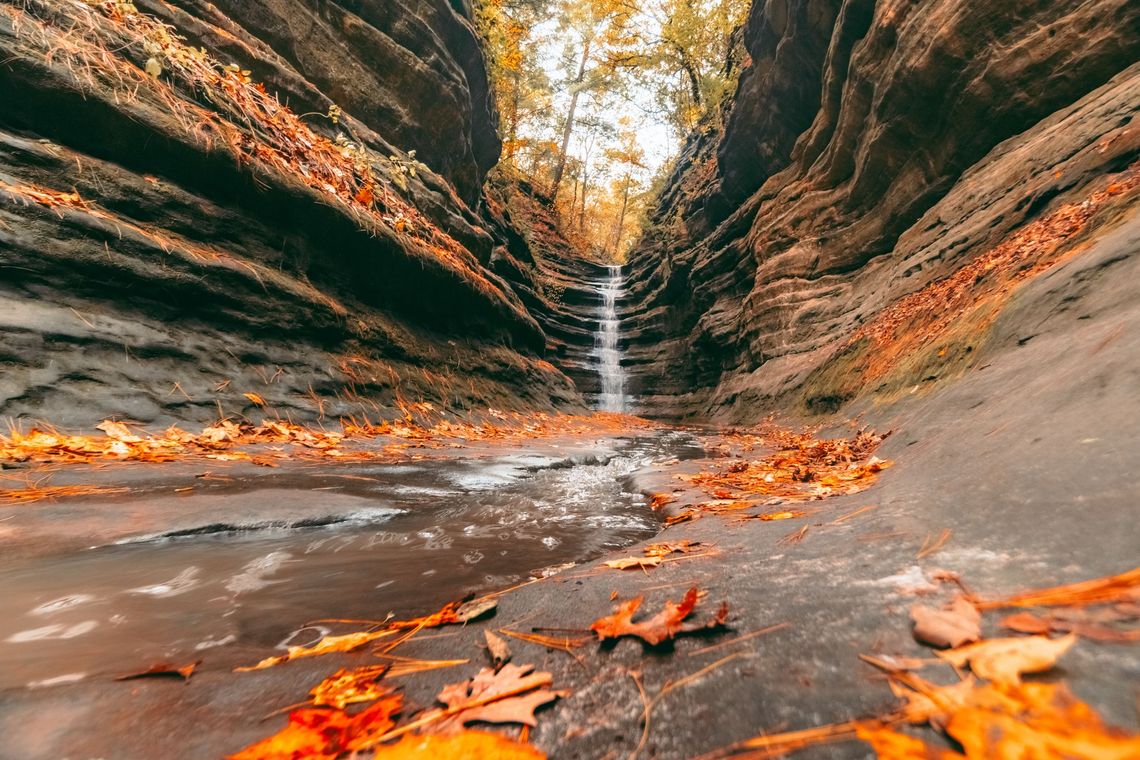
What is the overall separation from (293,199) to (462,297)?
329 centimetres

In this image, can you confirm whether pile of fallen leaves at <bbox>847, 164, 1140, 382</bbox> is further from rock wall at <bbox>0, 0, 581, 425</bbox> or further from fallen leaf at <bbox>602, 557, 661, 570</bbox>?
rock wall at <bbox>0, 0, 581, 425</bbox>

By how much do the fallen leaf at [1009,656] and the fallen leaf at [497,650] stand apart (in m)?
0.78

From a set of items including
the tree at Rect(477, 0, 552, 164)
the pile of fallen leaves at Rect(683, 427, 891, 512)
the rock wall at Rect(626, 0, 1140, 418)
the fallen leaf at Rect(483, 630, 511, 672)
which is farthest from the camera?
A: the tree at Rect(477, 0, 552, 164)

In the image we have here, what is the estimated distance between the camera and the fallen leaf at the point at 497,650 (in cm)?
100

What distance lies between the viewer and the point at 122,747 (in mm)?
745

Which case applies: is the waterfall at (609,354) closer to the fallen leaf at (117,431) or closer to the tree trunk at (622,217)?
the tree trunk at (622,217)

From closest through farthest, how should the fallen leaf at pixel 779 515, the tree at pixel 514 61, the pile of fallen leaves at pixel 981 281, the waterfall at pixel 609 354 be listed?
the fallen leaf at pixel 779 515
the pile of fallen leaves at pixel 981 281
the tree at pixel 514 61
the waterfall at pixel 609 354

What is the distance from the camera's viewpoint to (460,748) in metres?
0.72

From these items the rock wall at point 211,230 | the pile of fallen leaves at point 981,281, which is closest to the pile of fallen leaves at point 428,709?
the rock wall at point 211,230

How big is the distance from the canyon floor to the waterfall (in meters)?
15.7

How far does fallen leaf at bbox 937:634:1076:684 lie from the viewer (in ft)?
1.92

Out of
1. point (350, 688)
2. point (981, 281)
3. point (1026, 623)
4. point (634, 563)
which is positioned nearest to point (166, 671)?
point (350, 688)

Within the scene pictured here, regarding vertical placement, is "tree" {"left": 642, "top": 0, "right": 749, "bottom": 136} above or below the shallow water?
above

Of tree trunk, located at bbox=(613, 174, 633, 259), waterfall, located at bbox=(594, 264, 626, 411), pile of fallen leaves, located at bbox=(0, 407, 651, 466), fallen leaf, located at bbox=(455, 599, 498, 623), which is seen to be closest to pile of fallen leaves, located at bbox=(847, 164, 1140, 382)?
fallen leaf, located at bbox=(455, 599, 498, 623)
